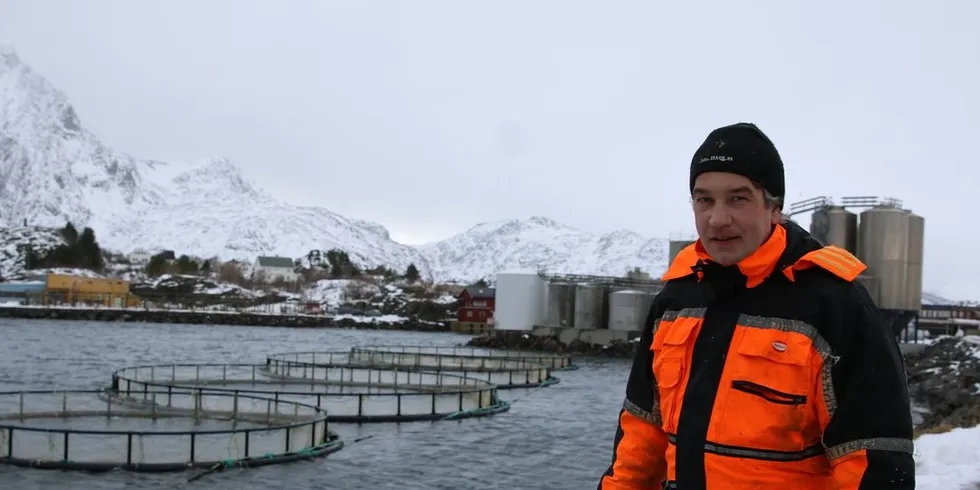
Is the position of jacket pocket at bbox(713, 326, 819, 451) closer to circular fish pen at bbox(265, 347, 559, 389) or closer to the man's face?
the man's face

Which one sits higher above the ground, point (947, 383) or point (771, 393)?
point (771, 393)

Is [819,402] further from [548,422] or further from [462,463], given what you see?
[548,422]

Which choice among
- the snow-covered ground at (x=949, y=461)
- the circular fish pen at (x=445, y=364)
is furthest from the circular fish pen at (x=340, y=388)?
the snow-covered ground at (x=949, y=461)

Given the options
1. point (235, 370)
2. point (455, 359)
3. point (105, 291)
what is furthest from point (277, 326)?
point (235, 370)

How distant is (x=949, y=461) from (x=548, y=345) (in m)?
65.1

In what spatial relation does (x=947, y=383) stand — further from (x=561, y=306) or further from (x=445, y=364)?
(x=561, y=306)

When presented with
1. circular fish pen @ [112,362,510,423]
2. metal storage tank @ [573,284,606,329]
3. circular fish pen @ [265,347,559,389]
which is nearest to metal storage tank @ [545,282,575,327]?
metal storage tank @ [573,284,606,329]

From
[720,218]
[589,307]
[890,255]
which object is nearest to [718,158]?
[720,218]

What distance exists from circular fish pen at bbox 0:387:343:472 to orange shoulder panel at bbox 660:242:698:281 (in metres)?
15.7

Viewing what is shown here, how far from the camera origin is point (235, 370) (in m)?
35.4

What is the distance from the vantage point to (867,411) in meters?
2.92

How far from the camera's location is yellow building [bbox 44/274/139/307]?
13238 cm

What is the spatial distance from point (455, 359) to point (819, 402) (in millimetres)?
47296

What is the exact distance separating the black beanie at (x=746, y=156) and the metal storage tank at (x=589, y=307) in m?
79.6
